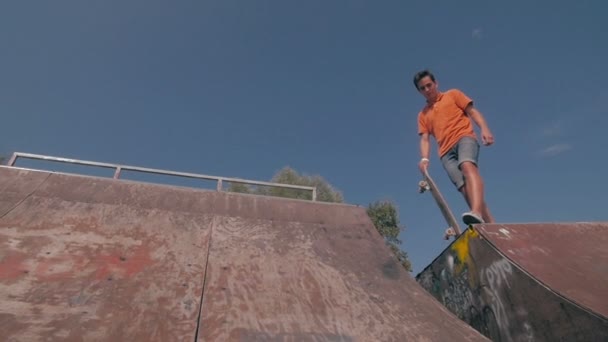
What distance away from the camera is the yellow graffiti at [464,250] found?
8.54 ft

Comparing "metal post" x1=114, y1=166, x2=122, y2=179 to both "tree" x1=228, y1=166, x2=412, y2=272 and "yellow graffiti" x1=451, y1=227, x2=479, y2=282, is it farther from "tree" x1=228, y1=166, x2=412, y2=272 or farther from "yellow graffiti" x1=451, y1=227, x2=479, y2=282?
"tree" x1=228, y1=166, x2=412, y2=272

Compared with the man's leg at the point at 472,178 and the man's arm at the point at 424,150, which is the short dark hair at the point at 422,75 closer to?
the man's arm at the point at 424,150

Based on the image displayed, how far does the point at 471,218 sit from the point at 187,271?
2342 millimetres

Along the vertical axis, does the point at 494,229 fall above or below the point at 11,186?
below

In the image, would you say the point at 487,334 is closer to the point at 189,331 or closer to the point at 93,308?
the point at 189,331

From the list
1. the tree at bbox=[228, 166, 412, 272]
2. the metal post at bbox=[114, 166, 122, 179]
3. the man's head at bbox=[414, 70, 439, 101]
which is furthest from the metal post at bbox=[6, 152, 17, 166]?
the tree at bbox=[228, 166, 412, 272]

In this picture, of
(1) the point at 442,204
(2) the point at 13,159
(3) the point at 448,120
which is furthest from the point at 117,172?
(3) the point at 448,120

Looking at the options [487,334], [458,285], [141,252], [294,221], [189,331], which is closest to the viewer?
[189,331]

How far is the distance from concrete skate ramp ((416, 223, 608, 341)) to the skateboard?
337mm

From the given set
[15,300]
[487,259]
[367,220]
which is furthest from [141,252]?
[487,259]

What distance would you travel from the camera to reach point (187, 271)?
2336 millimetres

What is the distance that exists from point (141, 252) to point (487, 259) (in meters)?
2.47

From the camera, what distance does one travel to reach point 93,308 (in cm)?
186

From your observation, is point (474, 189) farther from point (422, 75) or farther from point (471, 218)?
point (422, 75)
